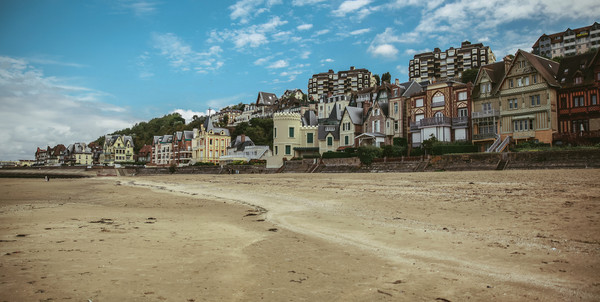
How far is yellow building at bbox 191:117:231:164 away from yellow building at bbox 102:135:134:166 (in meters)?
49.8

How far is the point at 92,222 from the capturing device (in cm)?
1005

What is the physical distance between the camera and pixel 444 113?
1572 inches

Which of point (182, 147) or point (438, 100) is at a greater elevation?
point (438, 100)

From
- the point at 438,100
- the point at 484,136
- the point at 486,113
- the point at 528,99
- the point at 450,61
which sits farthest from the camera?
the point at 450,61

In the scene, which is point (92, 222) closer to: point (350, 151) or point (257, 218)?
point (257, 218)

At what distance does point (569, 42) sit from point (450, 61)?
93.2 feet

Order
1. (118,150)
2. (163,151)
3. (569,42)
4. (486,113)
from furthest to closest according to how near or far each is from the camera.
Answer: (118,150)
(163,151)
(569,42)
(486,113)

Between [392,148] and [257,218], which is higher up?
[392,148]

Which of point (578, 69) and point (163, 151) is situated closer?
point (578, 69)

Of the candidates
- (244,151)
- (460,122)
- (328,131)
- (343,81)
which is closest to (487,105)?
(460,122)

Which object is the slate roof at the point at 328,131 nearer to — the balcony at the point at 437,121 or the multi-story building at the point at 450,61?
the balcony at the point at 437,121

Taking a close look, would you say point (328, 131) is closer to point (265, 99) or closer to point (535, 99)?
point (535, 99)

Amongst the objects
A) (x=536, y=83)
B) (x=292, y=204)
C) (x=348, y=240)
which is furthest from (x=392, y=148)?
(x=348, y=240)

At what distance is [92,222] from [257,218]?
483 cm
